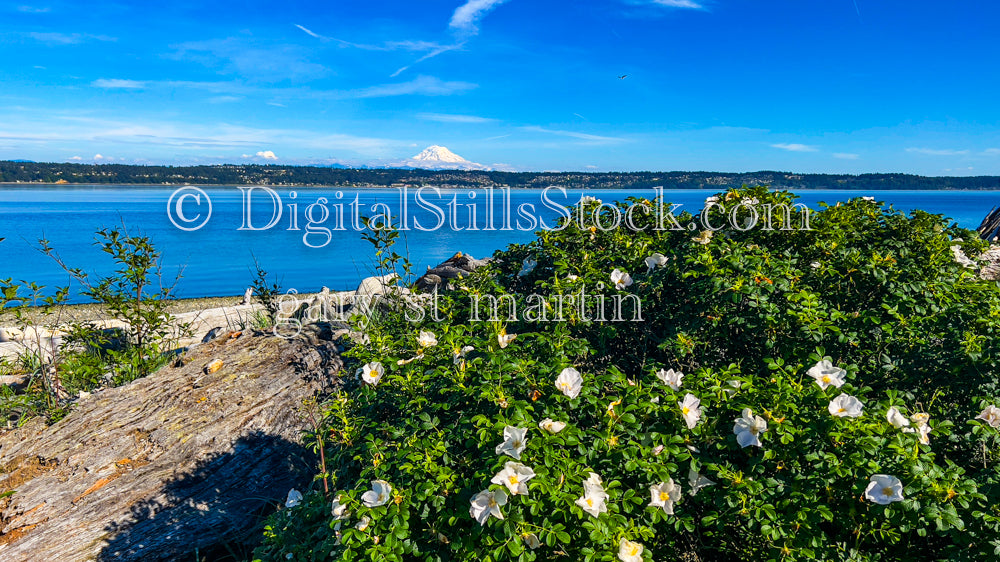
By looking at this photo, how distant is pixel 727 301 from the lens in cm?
310

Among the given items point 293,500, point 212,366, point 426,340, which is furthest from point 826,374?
point 212,366

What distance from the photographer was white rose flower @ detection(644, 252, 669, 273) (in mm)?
3580

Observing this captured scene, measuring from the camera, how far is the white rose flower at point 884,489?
6.61 ft

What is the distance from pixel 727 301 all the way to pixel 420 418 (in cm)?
181

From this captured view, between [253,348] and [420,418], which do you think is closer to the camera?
[420,418]

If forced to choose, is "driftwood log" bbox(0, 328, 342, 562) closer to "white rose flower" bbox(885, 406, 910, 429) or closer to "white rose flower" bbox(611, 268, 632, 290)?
"white rose flower" bbox(611, 268, 632, 290)

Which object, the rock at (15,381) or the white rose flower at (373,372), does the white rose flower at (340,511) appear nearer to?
the white rose flower at (373,372)

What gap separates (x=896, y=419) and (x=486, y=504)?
1.72m

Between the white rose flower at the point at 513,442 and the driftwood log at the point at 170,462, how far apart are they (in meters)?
2.33

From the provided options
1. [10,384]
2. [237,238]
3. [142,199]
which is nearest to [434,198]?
[237,238]

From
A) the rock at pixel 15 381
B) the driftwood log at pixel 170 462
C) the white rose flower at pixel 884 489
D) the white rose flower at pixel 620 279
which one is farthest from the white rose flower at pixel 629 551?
the rock at pixel 15 381

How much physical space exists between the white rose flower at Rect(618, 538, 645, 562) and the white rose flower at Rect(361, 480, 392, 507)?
909mm

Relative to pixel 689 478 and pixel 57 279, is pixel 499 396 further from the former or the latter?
pixel 57 279

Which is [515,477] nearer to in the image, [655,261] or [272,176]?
[655,261]
